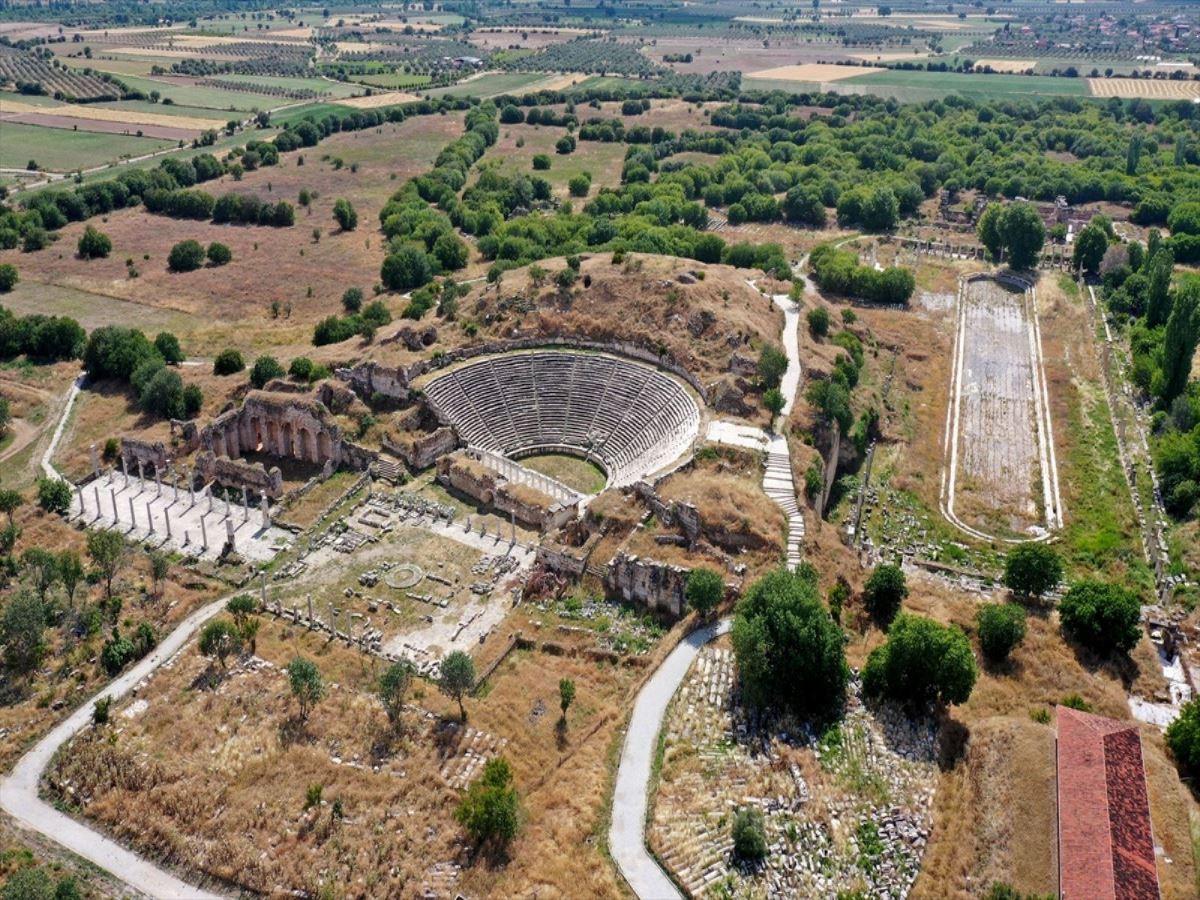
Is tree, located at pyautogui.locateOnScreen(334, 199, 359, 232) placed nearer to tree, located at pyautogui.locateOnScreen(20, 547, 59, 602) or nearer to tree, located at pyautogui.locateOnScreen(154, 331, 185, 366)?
tree, located at pyautogui.locateOnScreen(154, 331, 185, 366)

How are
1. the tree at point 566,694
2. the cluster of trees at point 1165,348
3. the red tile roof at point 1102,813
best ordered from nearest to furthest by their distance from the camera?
the red tile roof at point 1102,813, the tree at point 566,694, the cluster of trees at point 1165,348

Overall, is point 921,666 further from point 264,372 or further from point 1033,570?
point 264,372

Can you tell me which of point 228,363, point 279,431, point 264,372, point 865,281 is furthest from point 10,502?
point 865,281

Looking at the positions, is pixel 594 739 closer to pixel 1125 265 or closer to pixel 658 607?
pixel 658 607

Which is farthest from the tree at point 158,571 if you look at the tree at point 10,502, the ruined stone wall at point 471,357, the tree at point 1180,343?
the tree at point 1180,343

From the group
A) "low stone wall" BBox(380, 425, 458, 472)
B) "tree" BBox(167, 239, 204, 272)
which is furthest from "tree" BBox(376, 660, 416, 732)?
"tree" BBox(167, 239, 204, 272)

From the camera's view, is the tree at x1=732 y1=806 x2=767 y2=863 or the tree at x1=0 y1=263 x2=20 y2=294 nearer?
the tree at x1=732 y1=806 x2=767 y2=863

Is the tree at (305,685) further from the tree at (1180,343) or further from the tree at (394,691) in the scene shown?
the tree at (1180,343)
